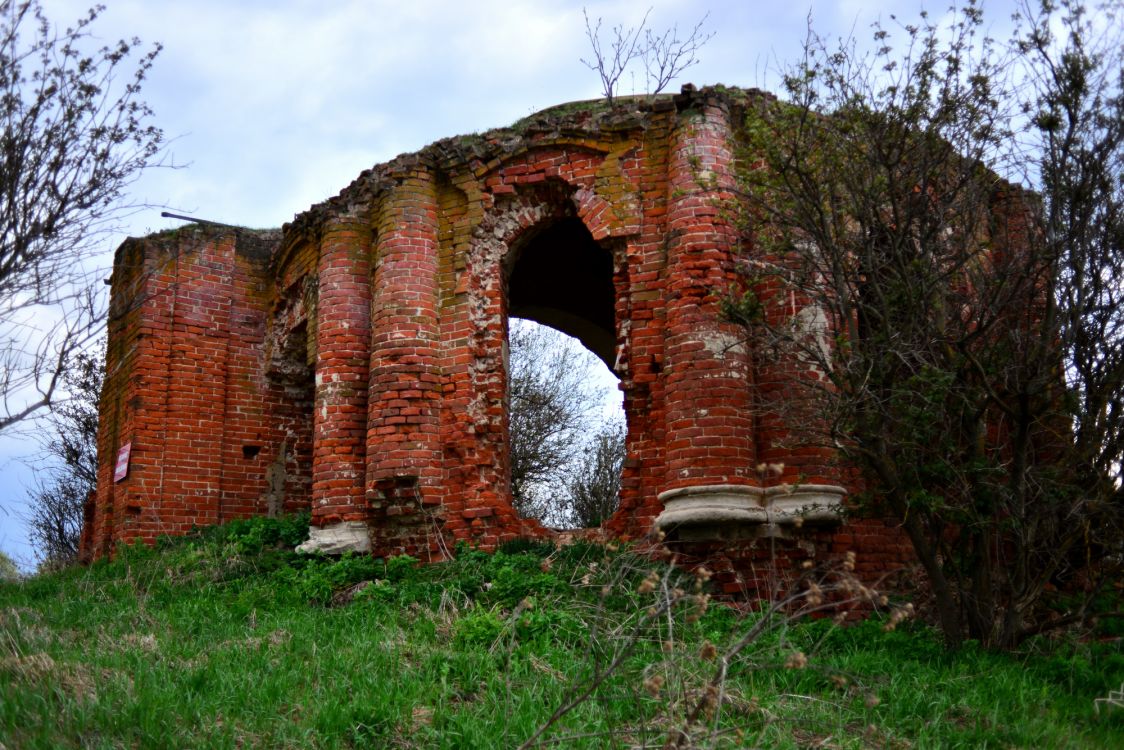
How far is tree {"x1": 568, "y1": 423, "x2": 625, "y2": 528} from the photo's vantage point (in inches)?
779

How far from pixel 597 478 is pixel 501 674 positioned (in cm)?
1464

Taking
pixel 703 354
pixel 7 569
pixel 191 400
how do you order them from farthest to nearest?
1. pixel 7 569
2. pixel 191 400
3. pixel 703 354

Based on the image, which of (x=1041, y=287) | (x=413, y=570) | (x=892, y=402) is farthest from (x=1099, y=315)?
(x=413, y=570)

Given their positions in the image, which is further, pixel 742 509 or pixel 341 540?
pixel 341 540

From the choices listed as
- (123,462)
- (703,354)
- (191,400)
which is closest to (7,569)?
(123,462)

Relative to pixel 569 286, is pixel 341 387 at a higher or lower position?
lower

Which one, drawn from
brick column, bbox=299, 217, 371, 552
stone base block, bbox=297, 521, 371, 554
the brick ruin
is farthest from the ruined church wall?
stone base block, bbox=297, 521, 371, 554

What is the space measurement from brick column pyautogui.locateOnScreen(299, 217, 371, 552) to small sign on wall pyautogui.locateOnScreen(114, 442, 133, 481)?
2408mm

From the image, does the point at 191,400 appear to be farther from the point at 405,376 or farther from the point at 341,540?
the point at 405,376

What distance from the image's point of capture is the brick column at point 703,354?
7574 mm

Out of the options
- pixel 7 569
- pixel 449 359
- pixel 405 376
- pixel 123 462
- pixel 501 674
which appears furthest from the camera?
pixel 7 569

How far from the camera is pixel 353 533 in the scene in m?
9.18

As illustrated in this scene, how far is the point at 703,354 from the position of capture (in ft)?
25.9

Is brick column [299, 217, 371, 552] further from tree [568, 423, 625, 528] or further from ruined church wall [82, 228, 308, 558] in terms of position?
tree [568, 423, 625, 528]
